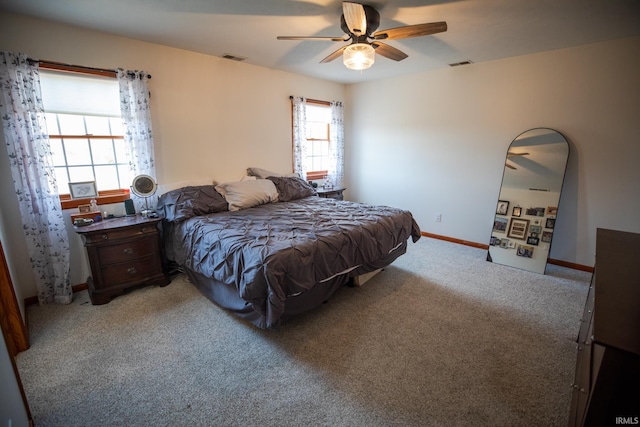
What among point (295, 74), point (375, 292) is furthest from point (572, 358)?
point (295, 74)

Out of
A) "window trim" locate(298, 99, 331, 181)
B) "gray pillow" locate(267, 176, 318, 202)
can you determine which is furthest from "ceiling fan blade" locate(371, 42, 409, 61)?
"window trim" locate(298, 99, 331, 181)

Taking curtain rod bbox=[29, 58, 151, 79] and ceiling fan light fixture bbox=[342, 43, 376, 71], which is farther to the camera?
curtain rod bbox=[29, 58, 151, 79]

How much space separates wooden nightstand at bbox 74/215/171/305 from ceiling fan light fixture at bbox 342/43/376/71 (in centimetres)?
235

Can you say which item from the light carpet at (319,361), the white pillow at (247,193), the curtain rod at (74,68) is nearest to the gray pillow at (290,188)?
the white pillow at (247,193)

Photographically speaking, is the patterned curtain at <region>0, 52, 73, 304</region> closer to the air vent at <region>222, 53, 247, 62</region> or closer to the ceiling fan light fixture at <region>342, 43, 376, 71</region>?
the air vent at <region>222, 53, 247, 62</region>

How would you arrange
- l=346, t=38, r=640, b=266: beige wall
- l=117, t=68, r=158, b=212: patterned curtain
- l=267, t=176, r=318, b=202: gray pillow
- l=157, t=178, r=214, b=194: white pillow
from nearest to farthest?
l=117, t=68, r=158, b=212: patterned curtain, l=346, t=38, r=640, b=266: beige wall, l=157, t=178, r=214, b=194: white pillow, l=267, t=176, r=318, b=202: gray pillow

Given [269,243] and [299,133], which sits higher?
[299,133]

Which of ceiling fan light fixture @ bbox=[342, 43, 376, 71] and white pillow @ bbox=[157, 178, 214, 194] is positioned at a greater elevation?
ceiling fan light fixture @ bbox=[342, 43, 376, 71]

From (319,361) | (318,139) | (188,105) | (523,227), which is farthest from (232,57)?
(523,227)

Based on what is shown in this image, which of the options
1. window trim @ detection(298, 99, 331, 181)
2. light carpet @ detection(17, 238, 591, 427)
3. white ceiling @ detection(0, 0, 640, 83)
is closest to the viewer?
light carpet @ detection(17, 238, 591, 427)

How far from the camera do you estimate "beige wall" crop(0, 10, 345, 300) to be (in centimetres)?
237

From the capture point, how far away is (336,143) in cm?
500

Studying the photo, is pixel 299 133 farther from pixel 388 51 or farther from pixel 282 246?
pixel 282 246
